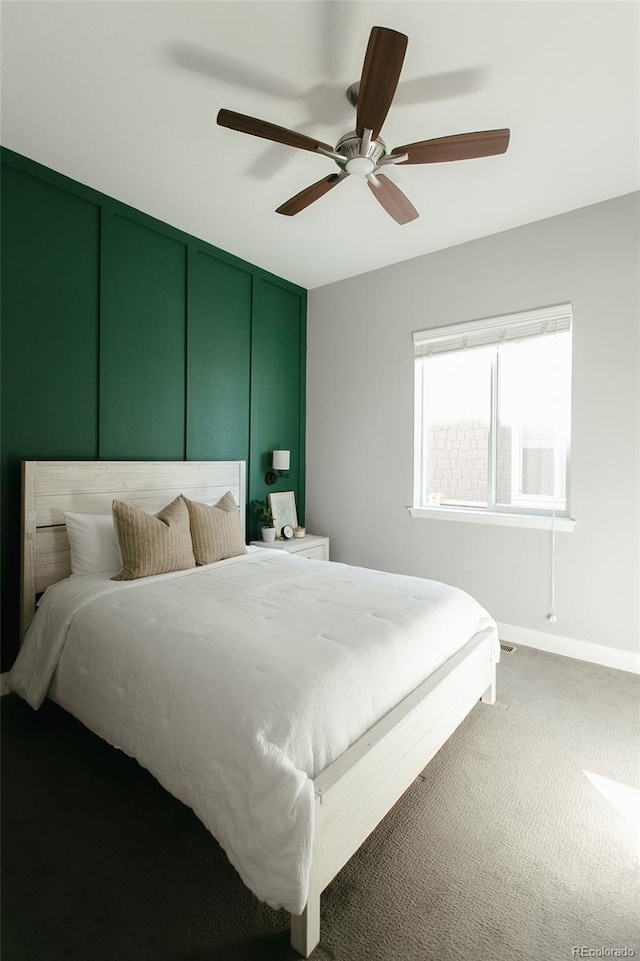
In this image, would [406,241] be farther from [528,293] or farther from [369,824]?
[369,824]

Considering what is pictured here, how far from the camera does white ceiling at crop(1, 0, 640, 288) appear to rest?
5.71 feet

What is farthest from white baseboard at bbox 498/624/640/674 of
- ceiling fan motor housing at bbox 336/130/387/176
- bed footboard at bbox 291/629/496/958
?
ceiling fan motor housing at bbox 336/130/387/176

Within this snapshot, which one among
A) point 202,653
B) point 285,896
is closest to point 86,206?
point 202,653

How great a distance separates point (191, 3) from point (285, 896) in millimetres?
2851

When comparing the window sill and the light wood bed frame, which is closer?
the light wood bed frame

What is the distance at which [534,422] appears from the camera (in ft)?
10.8

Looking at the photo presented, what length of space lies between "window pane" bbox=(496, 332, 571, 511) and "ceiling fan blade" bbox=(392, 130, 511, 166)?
5.24 ft

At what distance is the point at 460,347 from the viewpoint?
3.60 metres

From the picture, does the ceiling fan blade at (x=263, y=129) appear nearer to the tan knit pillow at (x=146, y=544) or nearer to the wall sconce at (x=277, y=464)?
the tan knit pillow at (x=146, y=544)

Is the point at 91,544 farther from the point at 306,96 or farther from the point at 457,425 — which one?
the point at 457,425

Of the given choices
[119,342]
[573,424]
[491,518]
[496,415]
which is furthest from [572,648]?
[119,342]

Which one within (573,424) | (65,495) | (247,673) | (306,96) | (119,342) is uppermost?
(306,96)

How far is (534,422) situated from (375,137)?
2146 mm

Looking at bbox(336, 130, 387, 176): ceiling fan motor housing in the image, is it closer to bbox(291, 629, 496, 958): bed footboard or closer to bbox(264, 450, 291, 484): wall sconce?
bbox(291, 629, 496, 958): bed footboard
